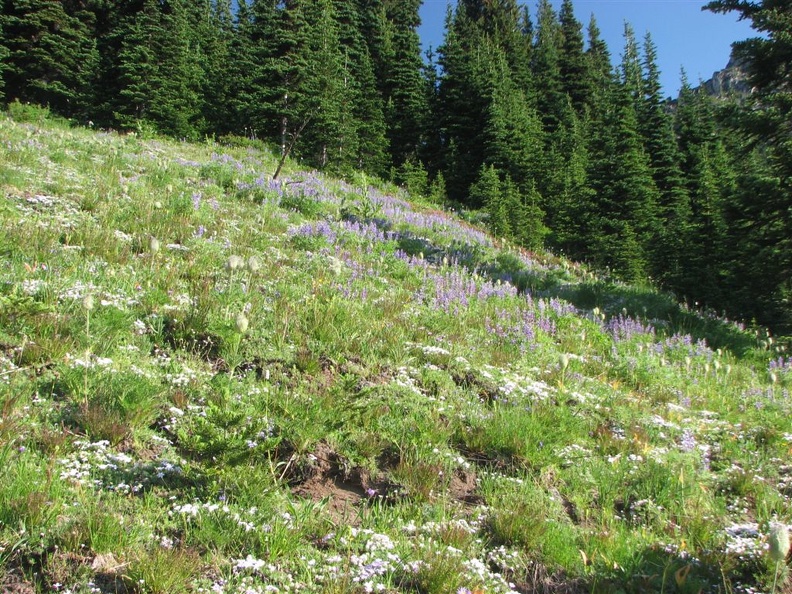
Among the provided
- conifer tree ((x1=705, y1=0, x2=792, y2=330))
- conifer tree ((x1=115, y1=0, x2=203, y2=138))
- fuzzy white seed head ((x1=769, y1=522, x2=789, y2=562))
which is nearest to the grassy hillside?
fuzzy white seed head ((x1=769, y1=522, x2=789, y2=562))

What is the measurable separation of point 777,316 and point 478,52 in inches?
1529

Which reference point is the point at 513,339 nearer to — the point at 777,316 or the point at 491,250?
the point at 491,250

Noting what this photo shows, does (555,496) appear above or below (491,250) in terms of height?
below

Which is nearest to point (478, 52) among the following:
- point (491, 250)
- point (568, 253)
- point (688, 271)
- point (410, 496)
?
point (568, 253)

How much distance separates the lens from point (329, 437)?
3500 mm

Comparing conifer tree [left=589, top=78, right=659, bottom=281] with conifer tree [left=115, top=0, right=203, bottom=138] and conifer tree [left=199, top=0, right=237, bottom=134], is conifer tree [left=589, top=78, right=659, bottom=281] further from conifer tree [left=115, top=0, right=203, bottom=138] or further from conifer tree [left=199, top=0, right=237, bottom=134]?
conifer tree [left=199, top=0, right=237, bottom=134]

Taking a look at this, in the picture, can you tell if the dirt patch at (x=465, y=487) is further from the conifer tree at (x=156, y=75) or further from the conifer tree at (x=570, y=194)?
the conifer tree at (x=156, y=75)

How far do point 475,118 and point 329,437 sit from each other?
43781 millimetres

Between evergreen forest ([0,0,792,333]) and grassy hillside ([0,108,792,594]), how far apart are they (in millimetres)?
10439

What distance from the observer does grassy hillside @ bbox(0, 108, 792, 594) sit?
97.4 inches

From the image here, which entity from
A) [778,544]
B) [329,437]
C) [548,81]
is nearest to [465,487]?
[329,437]

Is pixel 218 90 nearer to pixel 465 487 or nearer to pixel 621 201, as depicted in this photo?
pixel 621 201

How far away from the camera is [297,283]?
21.0 ft

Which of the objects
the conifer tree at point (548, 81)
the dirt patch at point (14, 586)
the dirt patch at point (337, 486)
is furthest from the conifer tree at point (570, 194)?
the dirt patch at point (14, 586)
